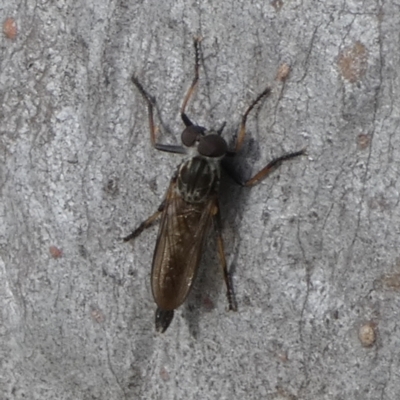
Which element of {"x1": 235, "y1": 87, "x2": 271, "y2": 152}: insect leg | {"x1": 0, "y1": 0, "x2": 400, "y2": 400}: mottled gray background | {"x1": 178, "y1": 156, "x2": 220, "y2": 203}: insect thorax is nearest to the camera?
{"x1": 0, "y1": 0, "x2": 400, "y2": 400}: mottled gray background

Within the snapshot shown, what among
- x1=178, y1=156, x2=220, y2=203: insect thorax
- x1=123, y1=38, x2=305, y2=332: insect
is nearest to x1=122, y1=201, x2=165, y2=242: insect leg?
x1=123, y1=38, x2=305, y2=332: insect

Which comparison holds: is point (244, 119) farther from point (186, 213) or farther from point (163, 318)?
point (163, 318)

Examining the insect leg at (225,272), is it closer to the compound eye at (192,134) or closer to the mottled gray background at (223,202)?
the mottled gray background at (223,202)

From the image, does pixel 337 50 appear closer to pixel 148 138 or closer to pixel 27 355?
pixel 148 138

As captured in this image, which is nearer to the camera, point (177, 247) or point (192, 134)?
point (192, 134)

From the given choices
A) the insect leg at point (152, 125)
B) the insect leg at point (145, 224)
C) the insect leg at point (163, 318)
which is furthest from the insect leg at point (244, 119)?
the insect leg at point (163, 318)

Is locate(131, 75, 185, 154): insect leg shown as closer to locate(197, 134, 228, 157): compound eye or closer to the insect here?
the insect

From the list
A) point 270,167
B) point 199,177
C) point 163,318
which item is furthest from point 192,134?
point 163,318
